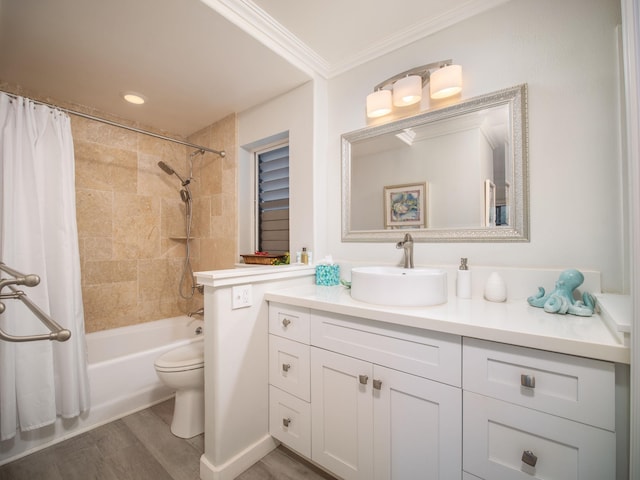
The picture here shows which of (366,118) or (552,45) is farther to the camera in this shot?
(366,118)

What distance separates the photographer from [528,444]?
81 centimetres

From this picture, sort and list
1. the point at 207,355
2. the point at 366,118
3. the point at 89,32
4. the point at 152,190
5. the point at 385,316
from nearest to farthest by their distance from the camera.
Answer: the point at 385,316 < the point at 207,355 < the point at 89,32 < the point at 366,118 < the point at 152,190

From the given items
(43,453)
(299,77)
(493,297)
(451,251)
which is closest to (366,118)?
(299,77)

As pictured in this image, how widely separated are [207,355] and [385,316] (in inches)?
35.2

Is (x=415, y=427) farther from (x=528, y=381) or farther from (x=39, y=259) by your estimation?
(x=39, y=259)

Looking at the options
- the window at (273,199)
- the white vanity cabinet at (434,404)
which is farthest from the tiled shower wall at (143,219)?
the white vanity cabinet at (434,404)

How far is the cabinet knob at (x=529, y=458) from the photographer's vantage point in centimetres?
79

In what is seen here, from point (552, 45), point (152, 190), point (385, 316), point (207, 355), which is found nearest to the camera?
point (385, 316)

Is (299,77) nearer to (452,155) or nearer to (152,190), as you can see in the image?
(452,155)

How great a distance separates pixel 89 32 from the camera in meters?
1.48

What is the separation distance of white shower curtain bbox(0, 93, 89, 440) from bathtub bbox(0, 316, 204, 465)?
8 cm

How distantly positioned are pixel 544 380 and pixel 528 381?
4 centimetres

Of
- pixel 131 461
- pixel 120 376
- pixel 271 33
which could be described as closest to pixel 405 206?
pixel 271 33

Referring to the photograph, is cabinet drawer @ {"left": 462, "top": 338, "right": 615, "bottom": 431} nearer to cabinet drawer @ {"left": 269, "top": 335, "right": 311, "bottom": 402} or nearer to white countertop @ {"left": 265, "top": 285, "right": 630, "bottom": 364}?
white countertop @ {"left": 265, "top": 285, "right": 630, "bottom": 364}
